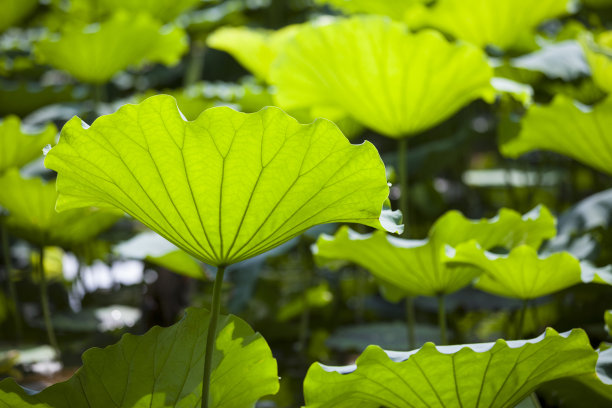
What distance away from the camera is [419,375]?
72 centimetres

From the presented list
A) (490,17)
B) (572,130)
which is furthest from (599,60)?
(490,17)

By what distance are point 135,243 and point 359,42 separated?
49 cm

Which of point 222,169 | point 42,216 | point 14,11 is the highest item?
point 222,169

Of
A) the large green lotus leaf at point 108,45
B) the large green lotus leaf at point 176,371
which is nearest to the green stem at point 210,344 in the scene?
the large green lotus leaf at point 176,371

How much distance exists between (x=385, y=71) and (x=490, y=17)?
0.41 meters

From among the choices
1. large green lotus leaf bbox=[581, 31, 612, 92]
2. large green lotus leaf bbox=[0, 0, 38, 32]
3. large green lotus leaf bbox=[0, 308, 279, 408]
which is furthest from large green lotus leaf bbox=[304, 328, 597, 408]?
large green lotus leaf bbox=[0, 0, 38, 32]

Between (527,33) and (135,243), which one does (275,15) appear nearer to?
(527,33)

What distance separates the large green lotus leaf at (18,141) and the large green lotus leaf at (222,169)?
583 millimetres

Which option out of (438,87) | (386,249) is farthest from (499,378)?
(438,87)

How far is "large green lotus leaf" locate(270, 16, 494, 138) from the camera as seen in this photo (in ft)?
3.60

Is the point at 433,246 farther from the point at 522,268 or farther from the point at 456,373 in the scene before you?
the point at 456,373

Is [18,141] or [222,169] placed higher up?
[222,169]

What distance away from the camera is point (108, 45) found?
1.56 metres

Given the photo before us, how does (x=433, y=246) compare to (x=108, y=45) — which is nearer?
(x=433, y=246)
